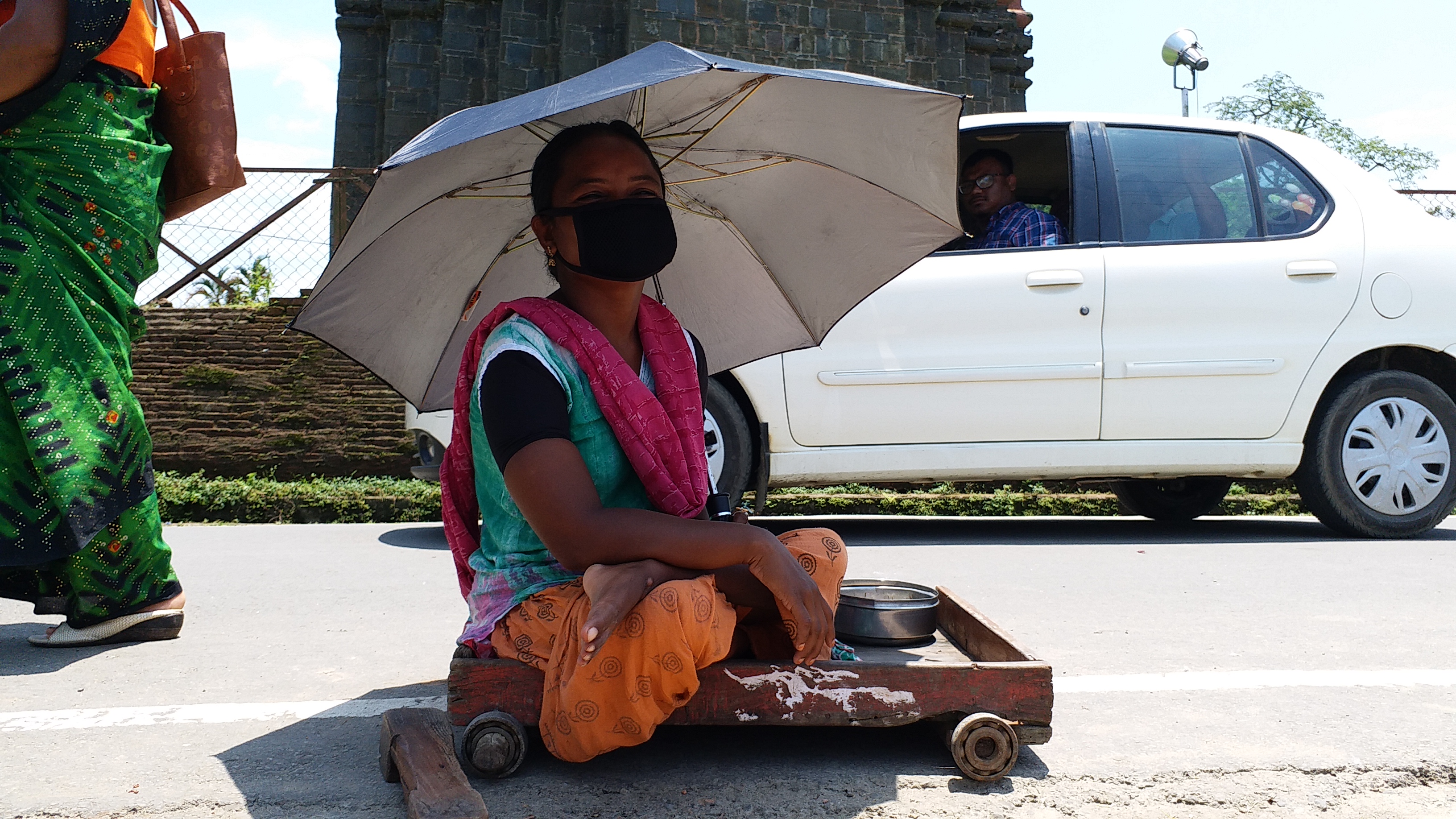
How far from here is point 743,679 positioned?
2078mm

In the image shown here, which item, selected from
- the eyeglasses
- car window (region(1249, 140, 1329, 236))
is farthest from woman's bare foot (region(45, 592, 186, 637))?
car window (region(1249, 140, 1329, 236))

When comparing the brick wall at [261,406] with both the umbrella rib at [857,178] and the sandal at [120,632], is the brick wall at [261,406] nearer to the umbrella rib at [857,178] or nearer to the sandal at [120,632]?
the sandal at [120,632]

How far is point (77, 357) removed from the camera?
3.08 meters

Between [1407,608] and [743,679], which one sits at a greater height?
[743,679]

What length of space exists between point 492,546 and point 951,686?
91 centimetres

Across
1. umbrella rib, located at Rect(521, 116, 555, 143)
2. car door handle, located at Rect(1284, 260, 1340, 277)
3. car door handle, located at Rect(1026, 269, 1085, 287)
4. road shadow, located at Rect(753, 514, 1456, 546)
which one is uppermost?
umbrella rib, located at Rect(521, 116, 555, 143)

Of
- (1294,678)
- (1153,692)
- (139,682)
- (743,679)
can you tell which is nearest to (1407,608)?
(1294,678)

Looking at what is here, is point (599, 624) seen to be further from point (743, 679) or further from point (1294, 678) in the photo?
point (1294, 678)

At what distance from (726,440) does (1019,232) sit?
165 centimetres

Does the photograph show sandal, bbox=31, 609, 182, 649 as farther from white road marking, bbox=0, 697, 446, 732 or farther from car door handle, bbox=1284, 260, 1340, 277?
car door handle, bbox=1284, 260, 1340, 277

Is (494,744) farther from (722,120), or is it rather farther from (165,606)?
(165,606)

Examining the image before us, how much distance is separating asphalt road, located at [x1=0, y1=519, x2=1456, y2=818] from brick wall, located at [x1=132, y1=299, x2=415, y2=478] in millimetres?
3484

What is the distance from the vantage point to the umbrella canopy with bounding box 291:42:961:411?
2.30 m

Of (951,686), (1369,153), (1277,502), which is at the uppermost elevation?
(1369,153)
